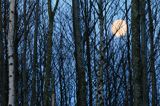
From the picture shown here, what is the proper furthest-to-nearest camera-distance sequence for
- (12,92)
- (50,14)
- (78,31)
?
(50,14)
(78,31)
(12,92)

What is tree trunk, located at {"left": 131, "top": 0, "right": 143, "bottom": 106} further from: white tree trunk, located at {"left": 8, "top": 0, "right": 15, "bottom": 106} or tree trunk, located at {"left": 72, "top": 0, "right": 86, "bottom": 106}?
Result: white tree trunk, located at {"left": 8, "top": 0, "right": 15, "bottom": 106}

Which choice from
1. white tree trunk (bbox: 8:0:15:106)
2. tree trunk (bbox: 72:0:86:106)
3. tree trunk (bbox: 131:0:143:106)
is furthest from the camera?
tree trunk (bbox: 72:0:86:106)

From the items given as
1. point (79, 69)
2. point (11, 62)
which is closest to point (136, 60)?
point (79, 69)

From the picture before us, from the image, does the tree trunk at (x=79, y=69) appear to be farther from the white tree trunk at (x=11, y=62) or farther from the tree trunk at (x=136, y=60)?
the tree trunk at (x=136, y=60)

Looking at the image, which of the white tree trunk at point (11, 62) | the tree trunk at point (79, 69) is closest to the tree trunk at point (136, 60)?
the tree trunk at point (79, 69)

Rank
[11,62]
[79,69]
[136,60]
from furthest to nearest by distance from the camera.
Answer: [79,69], [11,62], [136,60]

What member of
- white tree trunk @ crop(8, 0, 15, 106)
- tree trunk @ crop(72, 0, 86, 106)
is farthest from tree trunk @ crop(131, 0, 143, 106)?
white tree trunk @ crop(8, 0, 15, 106)

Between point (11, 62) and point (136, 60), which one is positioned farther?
point (11, 62)

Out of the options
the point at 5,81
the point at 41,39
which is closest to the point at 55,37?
the point at 41,39

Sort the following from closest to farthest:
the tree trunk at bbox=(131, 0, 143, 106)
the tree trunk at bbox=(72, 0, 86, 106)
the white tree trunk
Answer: the tree trunk at bbox=(131, 0, 143, 106) < the white tree trunk < the tree trunk at bbox=(72, 0, 86, 106)

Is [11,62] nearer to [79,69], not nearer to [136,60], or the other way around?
[79,69]

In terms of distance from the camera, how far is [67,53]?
35.3 m

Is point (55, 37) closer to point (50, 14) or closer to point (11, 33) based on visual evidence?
point (50, 14)

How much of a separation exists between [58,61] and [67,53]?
255 cm
